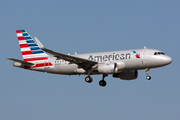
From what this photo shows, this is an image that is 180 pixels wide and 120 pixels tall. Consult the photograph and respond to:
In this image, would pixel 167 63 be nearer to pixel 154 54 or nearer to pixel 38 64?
pixel 154 54

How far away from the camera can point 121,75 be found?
53312 mm

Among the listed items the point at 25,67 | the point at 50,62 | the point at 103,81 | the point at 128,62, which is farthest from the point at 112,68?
the point at 25,67

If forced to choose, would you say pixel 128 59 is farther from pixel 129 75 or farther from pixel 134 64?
pixel 129 75

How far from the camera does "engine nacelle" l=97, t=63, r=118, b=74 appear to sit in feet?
155

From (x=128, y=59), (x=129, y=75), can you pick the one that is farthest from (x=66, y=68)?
(x=129, y=75)

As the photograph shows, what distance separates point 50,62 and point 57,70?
1.70 m

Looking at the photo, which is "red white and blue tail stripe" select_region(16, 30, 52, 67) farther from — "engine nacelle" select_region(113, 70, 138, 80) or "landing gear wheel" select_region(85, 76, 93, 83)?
"engine nacelle" select_region(113, 70, 138, 80)

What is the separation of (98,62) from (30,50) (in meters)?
11.7

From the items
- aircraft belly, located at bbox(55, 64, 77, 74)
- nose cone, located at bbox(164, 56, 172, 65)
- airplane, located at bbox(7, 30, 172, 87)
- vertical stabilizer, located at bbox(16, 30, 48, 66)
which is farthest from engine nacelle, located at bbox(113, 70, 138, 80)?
vertical stabilizer, located at bbox(16, 30, 48, 66)

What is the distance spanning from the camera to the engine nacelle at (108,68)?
155ft

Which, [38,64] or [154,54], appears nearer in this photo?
[154,54]

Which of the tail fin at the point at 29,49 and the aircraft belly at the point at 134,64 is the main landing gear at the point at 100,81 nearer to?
the aircraft belly at the point at 134,64

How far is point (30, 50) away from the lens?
53.9 m

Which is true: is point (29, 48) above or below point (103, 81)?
above
